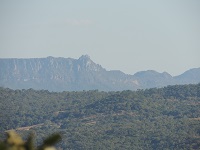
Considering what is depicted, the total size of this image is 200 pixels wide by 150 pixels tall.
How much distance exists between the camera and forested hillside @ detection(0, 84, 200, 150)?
326ft

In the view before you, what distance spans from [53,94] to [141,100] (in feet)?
158

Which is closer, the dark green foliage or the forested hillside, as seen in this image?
the dark green foliage

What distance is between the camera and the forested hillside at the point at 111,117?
9944 cm

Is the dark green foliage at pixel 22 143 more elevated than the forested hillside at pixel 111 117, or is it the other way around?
the dark green foliage at pixel 22 143

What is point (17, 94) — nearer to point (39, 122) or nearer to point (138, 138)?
point (39, 122)

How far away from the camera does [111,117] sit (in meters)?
126

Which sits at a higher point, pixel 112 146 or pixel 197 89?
pixel 197 89

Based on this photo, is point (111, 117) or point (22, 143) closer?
point (22, 143)

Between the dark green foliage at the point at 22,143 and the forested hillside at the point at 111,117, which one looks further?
the forested hillside at the point at 111,117

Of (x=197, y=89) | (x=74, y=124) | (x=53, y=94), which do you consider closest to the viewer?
(x=74, y=124)

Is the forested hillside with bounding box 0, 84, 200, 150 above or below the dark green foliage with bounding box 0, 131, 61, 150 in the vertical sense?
below

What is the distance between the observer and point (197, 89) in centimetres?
14888

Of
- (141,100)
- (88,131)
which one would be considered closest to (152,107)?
(141,100)

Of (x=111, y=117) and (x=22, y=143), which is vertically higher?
(x=22, y=143)
